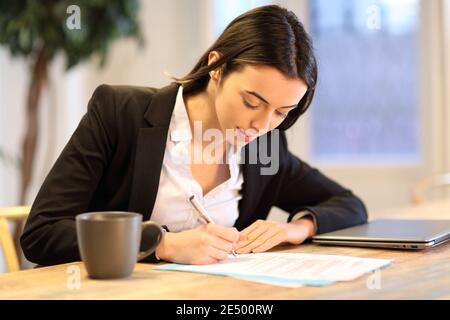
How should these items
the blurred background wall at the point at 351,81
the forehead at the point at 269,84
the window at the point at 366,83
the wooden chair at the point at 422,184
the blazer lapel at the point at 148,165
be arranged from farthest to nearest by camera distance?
the window at the point at 366,83
the blurred background wall at the point at 351,81
the wooden chair at the point at 422,184
the blazer lapel at the point at 148,165
the forehead at the point at 269,84

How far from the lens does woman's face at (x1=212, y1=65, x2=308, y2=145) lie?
1.23 m

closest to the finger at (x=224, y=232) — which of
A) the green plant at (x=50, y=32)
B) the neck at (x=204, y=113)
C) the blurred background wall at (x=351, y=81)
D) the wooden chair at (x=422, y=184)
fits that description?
the neck at (x=204, y=113)

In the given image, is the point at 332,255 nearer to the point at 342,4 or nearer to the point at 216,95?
the point at 216,95

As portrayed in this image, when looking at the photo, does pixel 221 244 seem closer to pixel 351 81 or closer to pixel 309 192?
pixel 309 192

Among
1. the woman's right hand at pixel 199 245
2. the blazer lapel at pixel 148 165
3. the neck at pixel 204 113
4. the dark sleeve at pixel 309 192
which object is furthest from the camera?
the dark sleeve at pixel 309 192

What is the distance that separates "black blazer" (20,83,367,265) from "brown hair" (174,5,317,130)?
0.56ft

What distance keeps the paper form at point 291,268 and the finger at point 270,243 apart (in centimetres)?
3

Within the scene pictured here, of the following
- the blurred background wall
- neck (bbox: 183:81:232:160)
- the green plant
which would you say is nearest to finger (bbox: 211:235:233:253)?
neck (bbox: 183:81:232:160)

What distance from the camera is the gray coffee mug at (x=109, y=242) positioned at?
0.96 m

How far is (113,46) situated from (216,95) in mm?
2550

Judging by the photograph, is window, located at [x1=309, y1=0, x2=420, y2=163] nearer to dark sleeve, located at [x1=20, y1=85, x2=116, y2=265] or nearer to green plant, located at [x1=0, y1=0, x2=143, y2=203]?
green plant, located at [x1=0, y1=0, x2=143, y2=203]

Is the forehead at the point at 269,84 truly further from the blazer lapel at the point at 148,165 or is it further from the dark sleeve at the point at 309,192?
the dark sleeve at the point at 309,192

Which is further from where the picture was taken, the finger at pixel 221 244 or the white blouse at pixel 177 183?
the white blouse at pixel 177 183

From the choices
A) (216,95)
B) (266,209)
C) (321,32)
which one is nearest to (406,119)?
(321,32)
